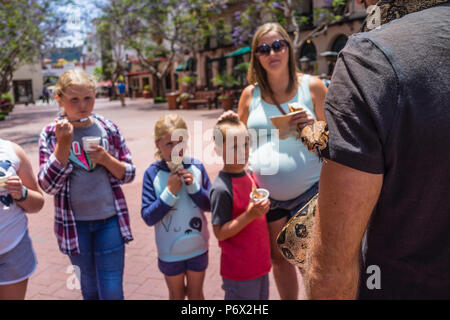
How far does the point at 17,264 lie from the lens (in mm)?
2162

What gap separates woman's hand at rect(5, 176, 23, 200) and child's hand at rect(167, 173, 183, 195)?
0.87 metres

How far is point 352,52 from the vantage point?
33.9 inches

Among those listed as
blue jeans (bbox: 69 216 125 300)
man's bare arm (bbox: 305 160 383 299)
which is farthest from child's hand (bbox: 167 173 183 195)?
man's bare arm (bbox: 305 160 383 299)

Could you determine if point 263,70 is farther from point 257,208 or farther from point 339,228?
point 339,228

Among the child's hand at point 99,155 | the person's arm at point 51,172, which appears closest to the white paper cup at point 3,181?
the person's arm at point 51,172

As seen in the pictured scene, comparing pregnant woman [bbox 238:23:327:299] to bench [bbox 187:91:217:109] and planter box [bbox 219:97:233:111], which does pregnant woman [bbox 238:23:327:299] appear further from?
bench [bbox 187:91:217:109]

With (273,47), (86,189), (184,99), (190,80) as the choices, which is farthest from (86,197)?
(190,80)

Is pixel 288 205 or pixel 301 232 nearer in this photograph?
pixel 301 232

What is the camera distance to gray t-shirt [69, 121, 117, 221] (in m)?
2.42

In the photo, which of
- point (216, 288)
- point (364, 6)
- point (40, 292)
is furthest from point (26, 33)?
point (364, 6)

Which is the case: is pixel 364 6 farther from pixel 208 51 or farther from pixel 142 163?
pixel 208 51

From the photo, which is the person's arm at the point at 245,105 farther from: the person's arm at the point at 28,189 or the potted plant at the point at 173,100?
the potted plant at the point at 173,100

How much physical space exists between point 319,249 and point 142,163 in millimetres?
7349

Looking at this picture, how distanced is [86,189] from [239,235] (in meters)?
1.05
